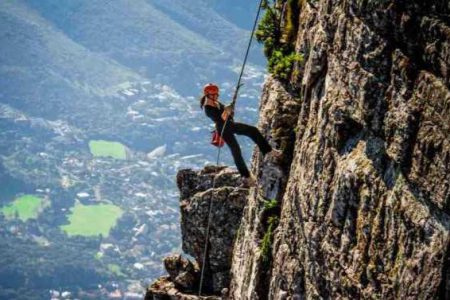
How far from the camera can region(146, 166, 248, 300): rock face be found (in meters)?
21.6

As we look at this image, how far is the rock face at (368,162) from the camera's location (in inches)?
355

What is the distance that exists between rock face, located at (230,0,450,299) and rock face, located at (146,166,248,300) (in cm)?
650

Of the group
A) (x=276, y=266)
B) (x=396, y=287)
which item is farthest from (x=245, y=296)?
(x=396, y=287)

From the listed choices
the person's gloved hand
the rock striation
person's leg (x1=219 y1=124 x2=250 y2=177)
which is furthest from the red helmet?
the rock striation

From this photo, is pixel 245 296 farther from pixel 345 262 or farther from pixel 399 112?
pixel 399 112

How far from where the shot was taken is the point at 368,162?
1073 centimetres

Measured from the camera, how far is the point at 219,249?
71.7 feet

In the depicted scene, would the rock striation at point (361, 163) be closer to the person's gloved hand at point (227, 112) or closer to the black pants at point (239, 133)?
the black pants at point (239, 133)

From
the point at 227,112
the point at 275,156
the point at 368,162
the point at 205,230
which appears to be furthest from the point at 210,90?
the point at 368,162

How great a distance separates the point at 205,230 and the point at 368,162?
12.3m

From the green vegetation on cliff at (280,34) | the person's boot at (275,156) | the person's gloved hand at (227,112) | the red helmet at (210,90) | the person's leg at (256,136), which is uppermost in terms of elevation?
the green vegetation on cliff at (280,34)

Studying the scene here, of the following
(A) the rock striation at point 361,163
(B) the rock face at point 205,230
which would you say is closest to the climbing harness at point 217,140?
(A) the rock striation at point 361,163

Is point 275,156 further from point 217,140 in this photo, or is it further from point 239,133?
point 217,140

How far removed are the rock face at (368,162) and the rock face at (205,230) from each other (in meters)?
6.50
